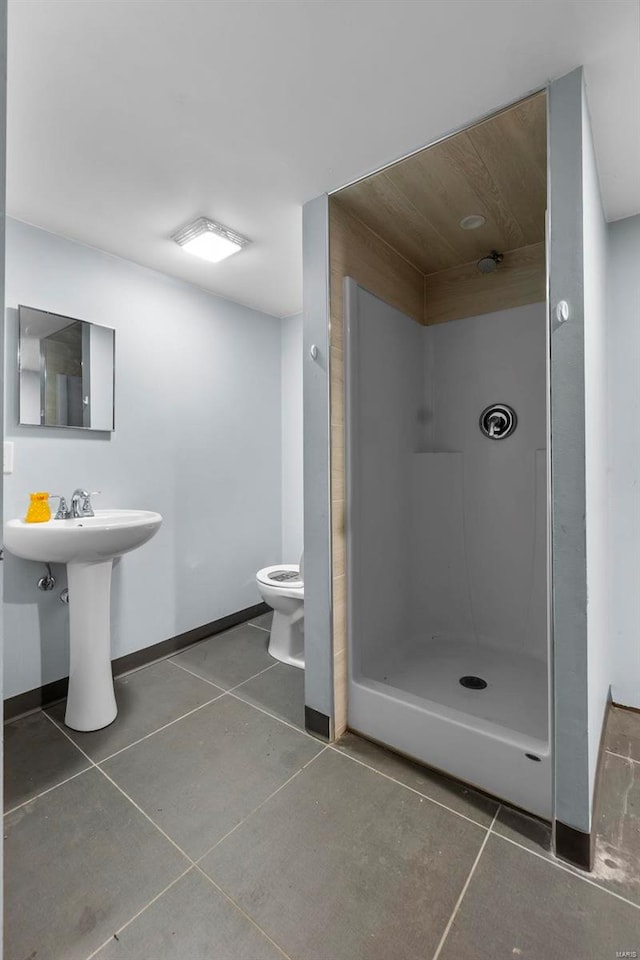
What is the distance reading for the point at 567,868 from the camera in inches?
50.2

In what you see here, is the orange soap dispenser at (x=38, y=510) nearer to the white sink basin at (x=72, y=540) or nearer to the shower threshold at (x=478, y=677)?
the white sink basin at (x=72, y=540)

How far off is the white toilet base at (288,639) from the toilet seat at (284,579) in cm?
18

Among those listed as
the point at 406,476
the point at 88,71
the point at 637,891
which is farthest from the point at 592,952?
the point at 88,71

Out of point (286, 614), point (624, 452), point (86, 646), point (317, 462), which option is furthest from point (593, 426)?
point (86, 646)

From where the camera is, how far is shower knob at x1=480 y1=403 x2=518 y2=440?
2.41m

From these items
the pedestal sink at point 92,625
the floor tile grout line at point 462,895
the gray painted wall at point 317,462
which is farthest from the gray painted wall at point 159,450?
the floor tile grout line at point 462,895

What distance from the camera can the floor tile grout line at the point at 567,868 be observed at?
119 cm

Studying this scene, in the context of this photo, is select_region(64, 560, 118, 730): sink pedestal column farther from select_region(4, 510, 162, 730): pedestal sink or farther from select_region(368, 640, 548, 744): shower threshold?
select_region(368, 640, 548, 744): shower threshold

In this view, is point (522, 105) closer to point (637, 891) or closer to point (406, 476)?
point (406, 476)

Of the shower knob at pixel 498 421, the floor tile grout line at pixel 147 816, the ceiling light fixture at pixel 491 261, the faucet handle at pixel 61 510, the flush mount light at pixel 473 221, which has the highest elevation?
the flush mount light at pixel 473 221

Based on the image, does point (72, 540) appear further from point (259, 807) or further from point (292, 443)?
point (292, 443)

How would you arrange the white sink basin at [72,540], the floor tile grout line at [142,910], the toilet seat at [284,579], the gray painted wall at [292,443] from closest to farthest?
the floor tile grout line at [142,910]
the white sink basin at [72,540]
the toilet seat at [284,579]
the gray painted wall at [292,443]

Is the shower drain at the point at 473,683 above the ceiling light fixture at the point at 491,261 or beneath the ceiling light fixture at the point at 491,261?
beneath

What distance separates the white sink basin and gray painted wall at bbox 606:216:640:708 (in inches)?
83.2
